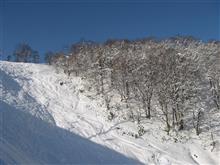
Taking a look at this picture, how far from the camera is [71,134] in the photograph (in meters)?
18.3

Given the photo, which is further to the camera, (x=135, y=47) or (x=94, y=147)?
(x=135, y=47)

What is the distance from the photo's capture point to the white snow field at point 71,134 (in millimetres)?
14656

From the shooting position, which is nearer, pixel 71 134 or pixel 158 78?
pixel 71 134

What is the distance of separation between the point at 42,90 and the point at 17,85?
2219mm

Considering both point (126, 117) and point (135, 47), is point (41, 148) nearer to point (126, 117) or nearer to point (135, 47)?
point (126, 117)

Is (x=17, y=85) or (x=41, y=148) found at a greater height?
(x=17, y=85)

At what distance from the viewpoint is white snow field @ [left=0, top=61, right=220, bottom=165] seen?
14.7 meters

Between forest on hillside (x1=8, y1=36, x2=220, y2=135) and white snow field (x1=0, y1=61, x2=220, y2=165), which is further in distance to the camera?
forest on hillside (x1=8, y1=36, x2=220, y2=135)

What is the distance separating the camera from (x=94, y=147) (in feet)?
57.1

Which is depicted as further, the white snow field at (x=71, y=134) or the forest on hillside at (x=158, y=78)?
the forest on hillside at (x=158, y=78)

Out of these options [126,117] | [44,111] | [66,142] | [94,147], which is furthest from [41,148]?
[126,117]

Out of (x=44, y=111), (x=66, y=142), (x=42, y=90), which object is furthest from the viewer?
(x=42, y=90)

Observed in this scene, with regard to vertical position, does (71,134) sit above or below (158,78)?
below

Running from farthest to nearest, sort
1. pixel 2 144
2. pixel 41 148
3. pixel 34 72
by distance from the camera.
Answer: pixel 34 72 → pixel 41 148 → pixel 2 144
